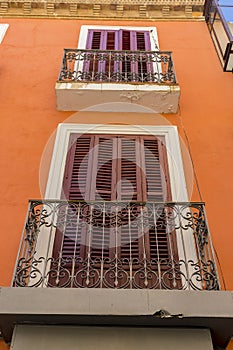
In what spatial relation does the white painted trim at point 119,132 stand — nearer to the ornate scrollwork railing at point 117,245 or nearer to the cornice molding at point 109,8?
the ornate scrollwork railing at point 117,245

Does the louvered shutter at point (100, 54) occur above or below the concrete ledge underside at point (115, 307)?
above

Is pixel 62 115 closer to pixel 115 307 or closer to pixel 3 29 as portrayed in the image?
pixel 3 29

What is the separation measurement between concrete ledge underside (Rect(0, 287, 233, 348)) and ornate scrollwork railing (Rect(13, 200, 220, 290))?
0.40m

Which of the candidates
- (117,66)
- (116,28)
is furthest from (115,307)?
(116,28)

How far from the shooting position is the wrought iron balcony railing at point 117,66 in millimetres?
8727

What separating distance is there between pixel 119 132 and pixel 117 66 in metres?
1.96

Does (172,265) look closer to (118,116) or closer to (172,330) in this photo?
(172,330)

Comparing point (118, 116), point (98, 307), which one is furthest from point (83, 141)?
point (98, 307)

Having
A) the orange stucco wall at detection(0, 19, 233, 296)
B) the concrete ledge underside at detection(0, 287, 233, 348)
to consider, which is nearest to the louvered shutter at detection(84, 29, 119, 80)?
the orange stucco wall at detection(0, 19, 233, 296)

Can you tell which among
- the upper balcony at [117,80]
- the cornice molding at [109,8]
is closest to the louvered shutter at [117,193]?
the upper balcony at [117,80]

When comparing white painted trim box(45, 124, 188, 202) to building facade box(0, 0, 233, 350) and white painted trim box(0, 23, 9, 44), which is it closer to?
building facade box(0, 0, 233, 350)

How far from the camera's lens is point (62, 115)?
8156 mm

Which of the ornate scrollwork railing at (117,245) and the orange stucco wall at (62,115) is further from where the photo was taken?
the orange stucco wall at (62,115)

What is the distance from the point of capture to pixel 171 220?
595 cm
